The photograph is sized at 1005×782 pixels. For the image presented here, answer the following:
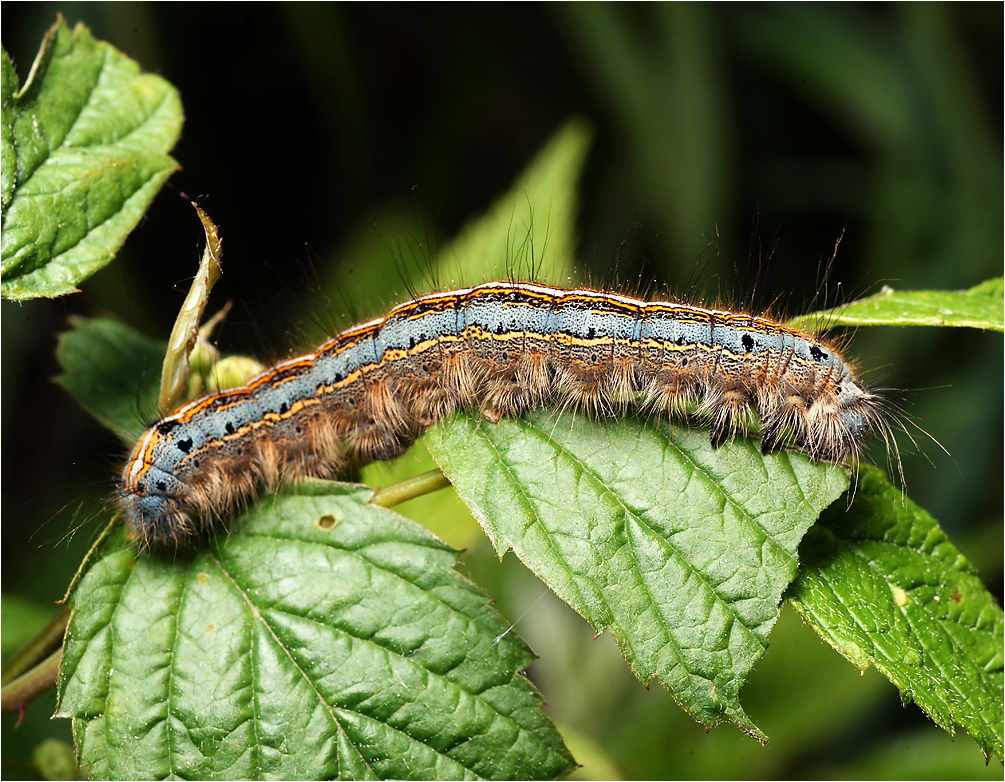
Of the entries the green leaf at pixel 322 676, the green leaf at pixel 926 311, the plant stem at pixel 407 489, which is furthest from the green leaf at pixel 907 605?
the plant stem at pixel 407 489

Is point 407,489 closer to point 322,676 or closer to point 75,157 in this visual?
point 322,676

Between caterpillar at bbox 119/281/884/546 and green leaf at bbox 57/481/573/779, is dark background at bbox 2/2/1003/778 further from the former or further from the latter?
green leaf at bbox 57/481/573/779

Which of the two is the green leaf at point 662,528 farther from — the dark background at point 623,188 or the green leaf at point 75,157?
the dark background at point 623,188

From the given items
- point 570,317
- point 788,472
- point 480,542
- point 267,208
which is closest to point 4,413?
point 267,208

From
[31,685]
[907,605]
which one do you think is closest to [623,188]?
[907,605]

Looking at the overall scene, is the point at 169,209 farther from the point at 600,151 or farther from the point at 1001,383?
the point at 1001,383

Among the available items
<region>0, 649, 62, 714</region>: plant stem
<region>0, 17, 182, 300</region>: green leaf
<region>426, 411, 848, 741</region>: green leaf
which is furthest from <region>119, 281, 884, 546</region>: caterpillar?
<region>0, 17, 182, 300</region>: green leaf
